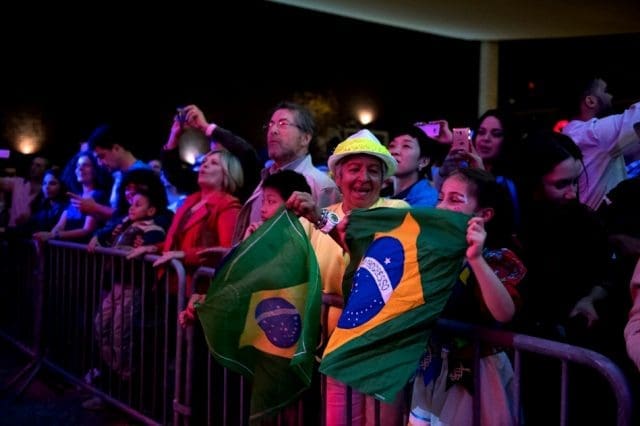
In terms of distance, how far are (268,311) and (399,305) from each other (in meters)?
0.83

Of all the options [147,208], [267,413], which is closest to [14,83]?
[147,208]

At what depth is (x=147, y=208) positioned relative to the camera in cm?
525

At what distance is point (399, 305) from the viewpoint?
245cm

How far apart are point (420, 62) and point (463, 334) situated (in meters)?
15.4

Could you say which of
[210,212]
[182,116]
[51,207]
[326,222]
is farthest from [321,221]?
[51,207]

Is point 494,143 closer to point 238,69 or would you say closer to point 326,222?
point 326,222

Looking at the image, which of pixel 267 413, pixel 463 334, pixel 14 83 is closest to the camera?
pixel 463 334

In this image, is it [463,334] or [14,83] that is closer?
[463,334]

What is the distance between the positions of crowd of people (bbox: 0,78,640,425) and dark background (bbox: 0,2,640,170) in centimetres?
880

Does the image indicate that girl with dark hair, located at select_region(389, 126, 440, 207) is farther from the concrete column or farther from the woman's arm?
the concrete column

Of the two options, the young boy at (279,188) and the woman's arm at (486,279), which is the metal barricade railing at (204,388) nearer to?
the young boy at (279,188)

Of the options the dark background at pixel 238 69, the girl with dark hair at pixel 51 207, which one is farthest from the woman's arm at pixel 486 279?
the dark background at pixel 238 69

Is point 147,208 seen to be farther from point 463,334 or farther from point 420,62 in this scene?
point 420,62

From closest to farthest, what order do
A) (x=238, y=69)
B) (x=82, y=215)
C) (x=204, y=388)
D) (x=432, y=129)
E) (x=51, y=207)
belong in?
1. (x=432, y=129)
2. (x=204, y=388)
3. (x=82, y=215)
4. (x=51, y=207)
5. (x=238, y=69)
